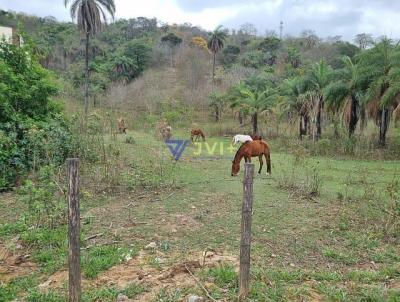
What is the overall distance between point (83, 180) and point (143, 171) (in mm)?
1204

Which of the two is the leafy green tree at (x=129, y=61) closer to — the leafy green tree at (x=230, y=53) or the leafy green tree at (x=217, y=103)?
the leafy green tree at (x=230, y=53)

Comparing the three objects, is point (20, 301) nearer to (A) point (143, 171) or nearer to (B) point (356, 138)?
(A) point (143, 171)

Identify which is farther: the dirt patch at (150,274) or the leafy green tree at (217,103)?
the leafy green tree at (217,103)

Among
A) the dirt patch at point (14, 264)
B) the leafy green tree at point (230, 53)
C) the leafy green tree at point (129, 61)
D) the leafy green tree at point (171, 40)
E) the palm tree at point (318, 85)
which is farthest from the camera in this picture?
the leafy green tree at point (171, 40)

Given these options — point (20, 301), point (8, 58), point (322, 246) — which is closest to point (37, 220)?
point (20, 301)

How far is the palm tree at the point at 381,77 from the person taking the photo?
17.1 meters

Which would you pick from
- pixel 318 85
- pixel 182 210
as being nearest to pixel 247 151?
pixel 182 210

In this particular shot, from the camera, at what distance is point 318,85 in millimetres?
22766

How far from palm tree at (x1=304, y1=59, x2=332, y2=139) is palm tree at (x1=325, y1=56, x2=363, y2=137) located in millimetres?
1084

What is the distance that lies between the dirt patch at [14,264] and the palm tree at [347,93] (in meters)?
17.4

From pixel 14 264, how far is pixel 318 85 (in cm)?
2051

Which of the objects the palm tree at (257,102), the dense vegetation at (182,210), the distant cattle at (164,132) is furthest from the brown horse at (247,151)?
the palm tree at (257,102)

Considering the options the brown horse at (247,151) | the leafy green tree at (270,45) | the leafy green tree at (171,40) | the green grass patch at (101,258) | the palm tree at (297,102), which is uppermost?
the leafy green tree at (171,40)

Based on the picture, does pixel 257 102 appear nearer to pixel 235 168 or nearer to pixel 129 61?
pixel 235 168
